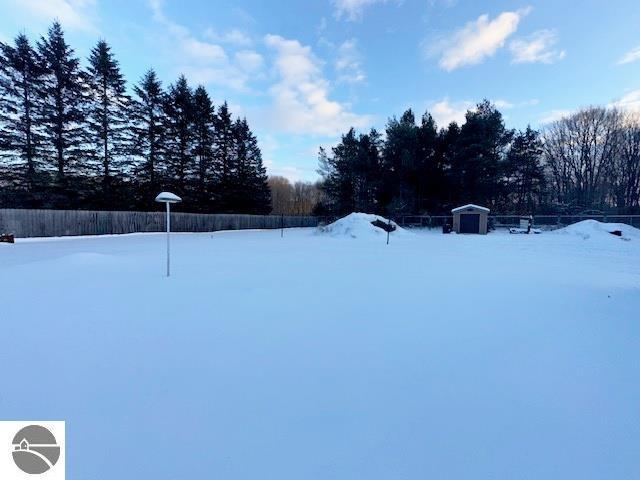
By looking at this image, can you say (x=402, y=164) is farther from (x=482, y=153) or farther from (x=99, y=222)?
(x=99, y=222)

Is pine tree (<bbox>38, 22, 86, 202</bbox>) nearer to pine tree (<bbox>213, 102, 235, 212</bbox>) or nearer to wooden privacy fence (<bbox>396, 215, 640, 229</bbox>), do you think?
pine tree (<bbox>213, 102, 235, 212</bbox>)

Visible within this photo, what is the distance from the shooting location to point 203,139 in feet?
93.1

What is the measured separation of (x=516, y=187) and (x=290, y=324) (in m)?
32.0

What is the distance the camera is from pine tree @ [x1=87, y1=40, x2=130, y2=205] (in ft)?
70.4

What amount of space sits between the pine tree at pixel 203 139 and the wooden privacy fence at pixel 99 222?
202 inches

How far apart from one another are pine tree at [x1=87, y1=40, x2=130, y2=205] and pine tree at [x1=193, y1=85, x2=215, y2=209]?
5.99 metres

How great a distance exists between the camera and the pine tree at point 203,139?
27938mm

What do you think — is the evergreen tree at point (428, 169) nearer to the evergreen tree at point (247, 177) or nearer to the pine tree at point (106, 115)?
the evergreen tree at point (247, 177)

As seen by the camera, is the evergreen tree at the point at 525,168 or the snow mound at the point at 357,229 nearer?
the snow mound at the point at 357,229

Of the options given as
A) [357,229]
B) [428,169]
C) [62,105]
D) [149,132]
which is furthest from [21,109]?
[428,169]

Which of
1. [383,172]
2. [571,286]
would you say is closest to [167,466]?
[571,286]

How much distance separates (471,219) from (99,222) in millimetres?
26010

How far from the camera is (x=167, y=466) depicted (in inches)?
60.1

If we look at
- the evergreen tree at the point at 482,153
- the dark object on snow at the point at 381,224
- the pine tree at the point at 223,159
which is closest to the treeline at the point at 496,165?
the evergreen tree at the point at 482,153
